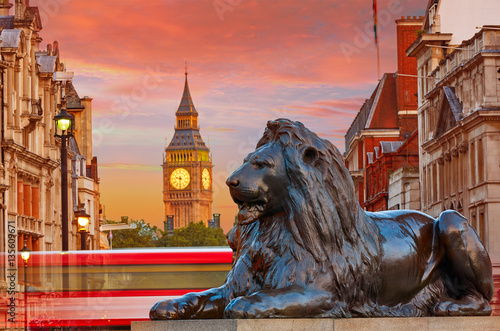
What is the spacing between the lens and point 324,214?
582cm

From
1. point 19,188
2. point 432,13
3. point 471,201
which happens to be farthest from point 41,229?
point 432,13

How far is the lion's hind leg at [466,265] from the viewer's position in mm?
6496

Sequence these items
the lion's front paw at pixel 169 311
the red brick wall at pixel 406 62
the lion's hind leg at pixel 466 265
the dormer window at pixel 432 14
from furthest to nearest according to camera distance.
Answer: the red brick wall at pixel 406 62, the dormer window at pixel 432 14, the lion's hind leg at pixel 466 265, the lion's front paw at pixel 169 311

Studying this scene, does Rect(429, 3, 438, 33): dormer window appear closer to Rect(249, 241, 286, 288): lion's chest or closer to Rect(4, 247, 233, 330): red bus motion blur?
Rect(4, 247, 233, 330): red bus motion blur

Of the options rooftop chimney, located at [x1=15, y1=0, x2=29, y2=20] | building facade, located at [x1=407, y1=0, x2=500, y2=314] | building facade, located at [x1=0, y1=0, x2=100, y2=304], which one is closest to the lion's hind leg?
building facade, located at [x1=0, y1=0, x2=100, y2=304]

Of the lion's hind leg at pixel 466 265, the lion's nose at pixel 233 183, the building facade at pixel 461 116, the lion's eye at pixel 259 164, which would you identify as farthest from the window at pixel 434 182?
the lion's nose at pixel 233 183

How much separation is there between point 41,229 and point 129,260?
1288 inches

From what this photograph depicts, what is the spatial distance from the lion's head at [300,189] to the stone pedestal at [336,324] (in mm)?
411

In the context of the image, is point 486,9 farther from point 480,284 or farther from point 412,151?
point 480,284

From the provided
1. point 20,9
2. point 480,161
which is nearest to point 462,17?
point 480,161

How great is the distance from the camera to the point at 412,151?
8594 cm

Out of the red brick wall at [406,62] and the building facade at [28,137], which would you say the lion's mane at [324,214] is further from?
the red brick wall at [406,62]

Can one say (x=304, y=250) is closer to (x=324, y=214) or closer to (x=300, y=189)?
(x=324, y=214)

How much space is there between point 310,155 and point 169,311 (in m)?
1.27
